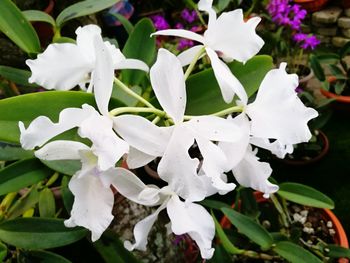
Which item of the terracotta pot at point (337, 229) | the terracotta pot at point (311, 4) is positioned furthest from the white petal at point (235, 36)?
the terracotta pot at point (311, 4)

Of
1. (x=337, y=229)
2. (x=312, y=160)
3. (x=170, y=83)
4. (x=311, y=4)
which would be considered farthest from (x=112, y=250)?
(x=311, y=4)

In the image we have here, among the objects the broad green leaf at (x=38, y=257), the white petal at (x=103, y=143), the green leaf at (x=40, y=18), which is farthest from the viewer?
the green leaf at (x=40, y=18)

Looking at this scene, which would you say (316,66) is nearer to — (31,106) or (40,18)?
(40,18)

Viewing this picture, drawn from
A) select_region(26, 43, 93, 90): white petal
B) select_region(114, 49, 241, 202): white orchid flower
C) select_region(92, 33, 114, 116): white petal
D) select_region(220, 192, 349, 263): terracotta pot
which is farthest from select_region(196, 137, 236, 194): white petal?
select_region(220, 192, 349, 263): terracotta pot

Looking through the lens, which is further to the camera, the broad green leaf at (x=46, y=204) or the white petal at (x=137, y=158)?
the broad green leaf at (x=46, y=204)

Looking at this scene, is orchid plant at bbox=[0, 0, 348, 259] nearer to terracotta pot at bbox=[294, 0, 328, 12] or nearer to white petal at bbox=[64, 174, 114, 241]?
white petal at bbox=[64, 174, 114, 241]

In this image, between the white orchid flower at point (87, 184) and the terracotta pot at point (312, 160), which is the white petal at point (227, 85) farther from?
the terracotta pot at point (312, 160)

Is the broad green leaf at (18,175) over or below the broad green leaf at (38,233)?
over
